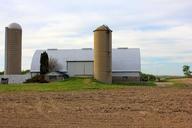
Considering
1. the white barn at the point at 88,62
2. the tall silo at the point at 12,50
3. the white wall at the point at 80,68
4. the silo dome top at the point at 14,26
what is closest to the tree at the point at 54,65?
the white barn at the point at 88,62

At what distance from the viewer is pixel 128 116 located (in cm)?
1842

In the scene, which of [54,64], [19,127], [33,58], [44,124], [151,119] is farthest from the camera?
[33,58]

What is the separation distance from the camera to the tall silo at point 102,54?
6525 centimetres

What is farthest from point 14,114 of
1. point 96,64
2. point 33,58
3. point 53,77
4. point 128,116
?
point 33,58

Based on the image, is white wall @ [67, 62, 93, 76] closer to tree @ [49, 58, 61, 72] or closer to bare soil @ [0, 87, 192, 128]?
tree @ [49, 58, 61, 72]

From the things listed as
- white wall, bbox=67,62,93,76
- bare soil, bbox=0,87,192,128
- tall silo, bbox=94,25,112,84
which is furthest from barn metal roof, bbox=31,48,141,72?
bare soil, bbox=0,87,192,128

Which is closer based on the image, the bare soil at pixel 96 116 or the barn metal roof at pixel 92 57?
the bare soil at pixel 96 116

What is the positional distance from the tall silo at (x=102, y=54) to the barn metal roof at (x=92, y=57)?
1157 cm

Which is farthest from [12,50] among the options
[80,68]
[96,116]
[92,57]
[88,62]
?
[96,116]

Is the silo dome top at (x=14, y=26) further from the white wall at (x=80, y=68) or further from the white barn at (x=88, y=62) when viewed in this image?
the white wall at (x=80, y=68)

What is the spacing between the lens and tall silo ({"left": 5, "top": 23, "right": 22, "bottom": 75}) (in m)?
72.8

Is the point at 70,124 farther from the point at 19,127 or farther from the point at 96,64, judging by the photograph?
the point at 96,64

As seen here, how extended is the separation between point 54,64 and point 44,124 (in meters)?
65.1

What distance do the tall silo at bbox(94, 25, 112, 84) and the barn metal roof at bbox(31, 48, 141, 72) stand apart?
11.6 m
